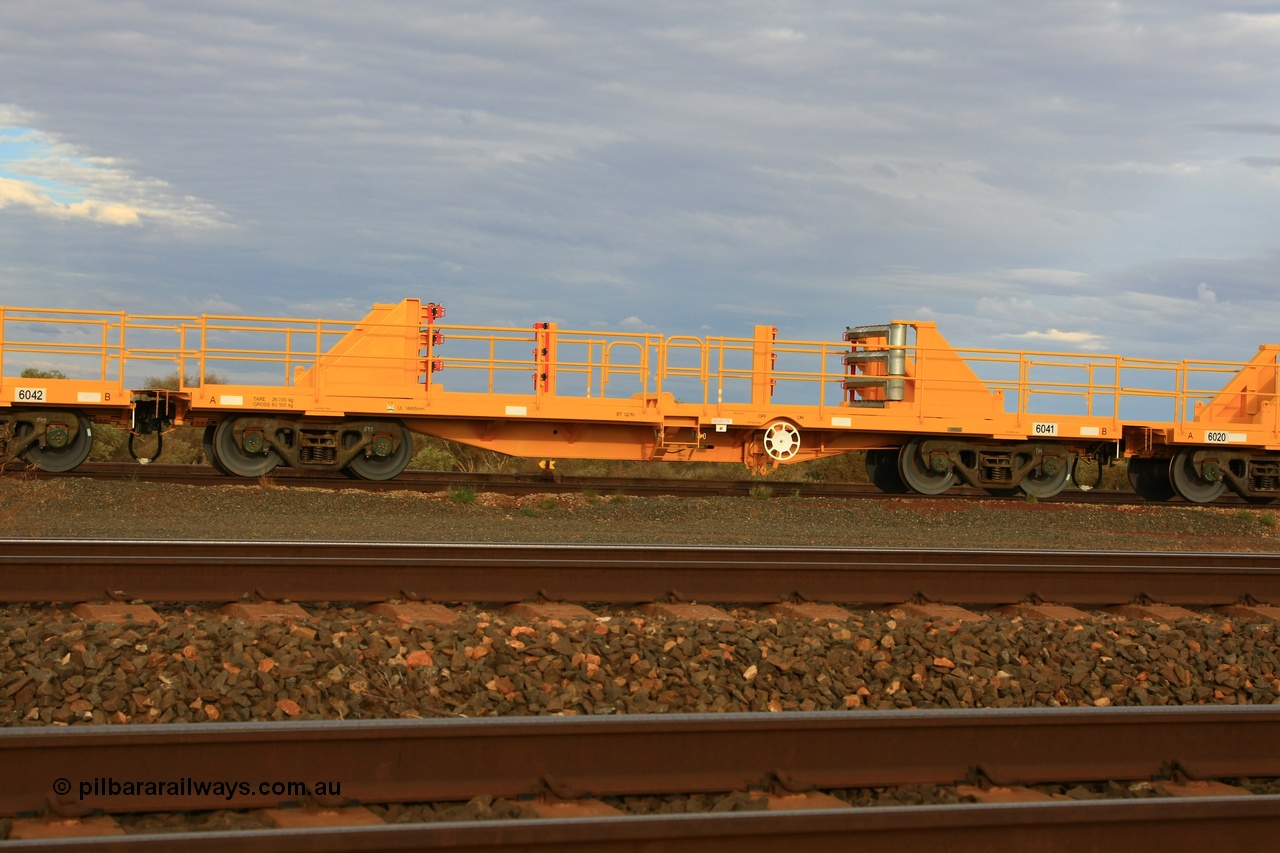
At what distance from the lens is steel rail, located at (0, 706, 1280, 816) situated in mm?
3953

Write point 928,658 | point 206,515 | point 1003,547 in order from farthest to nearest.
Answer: point 206,515 < point 1003,547 < point 928,658

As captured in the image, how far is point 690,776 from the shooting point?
14.1ft

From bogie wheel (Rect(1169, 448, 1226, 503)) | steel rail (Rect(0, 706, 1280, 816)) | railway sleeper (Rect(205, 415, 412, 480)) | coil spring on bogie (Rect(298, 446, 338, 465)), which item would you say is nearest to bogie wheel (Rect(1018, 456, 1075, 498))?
bogie wheel (Rect(1169, 448, 1226, 503))

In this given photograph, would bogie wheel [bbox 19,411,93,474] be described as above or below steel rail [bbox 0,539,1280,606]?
above

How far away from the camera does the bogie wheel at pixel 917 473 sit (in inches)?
660

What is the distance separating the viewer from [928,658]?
6.18 metres

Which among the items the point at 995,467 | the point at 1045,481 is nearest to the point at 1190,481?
the point at 1045,481

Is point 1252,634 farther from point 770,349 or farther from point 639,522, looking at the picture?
point 770,349

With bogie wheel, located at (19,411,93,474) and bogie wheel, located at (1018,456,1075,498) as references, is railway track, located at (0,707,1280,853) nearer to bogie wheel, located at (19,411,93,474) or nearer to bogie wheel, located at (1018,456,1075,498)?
bogie wheel, located at (19,411,93,474)

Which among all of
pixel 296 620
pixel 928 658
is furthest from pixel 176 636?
pixel 928 658

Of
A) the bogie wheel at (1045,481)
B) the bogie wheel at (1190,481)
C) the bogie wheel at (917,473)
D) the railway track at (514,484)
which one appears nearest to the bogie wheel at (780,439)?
the railway track at (514,484)

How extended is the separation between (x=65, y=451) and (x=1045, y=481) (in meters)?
14.3

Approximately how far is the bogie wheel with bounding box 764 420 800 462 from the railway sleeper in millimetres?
5062

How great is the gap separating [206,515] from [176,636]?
6.79m
